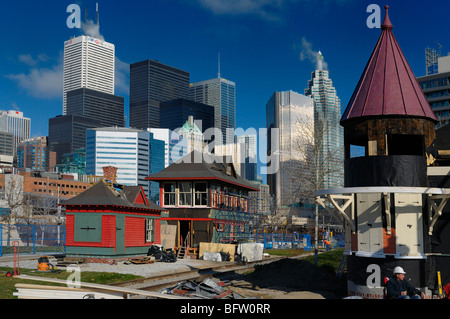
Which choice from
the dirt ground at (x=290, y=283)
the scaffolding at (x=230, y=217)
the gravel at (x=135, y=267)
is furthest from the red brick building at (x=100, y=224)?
the dirt ground at (x=290, y=283)

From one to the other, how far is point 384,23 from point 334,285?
439 inches

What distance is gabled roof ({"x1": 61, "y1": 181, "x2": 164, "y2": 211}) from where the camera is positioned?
3216cm

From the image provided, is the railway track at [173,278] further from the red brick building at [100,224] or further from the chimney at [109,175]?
the chimney at [109,175]

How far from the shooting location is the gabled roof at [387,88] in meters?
17.7

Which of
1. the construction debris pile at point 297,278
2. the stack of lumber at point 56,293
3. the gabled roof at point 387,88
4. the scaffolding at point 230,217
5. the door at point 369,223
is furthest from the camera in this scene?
the scaffolding at point 230,217

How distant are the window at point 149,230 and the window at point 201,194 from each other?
6157 mm

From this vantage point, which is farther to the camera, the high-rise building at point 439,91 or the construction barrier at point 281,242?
the high-rise building at point 439,91
